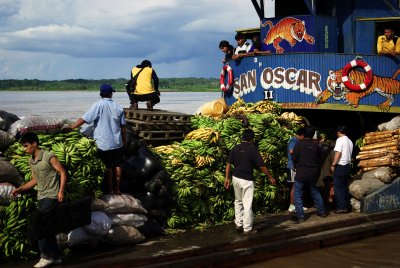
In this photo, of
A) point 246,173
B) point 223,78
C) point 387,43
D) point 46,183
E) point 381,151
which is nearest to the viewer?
point 46,183

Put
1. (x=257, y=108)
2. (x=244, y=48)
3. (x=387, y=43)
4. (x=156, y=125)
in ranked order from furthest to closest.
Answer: (x=244, y=48), (x=387, y=43), (x=257, y=108), (x=156, y=125)

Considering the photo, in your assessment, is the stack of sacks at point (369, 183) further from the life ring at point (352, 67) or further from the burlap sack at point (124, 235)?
the burlap sack at point (124, 235)

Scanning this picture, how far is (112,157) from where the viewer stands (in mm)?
9180

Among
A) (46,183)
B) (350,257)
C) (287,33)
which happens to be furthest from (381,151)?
(46,183)

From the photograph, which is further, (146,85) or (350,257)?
(146,85)

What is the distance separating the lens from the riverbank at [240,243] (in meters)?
8.22

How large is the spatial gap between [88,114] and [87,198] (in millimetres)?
1440

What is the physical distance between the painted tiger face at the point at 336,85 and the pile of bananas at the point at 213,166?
1.99 metres

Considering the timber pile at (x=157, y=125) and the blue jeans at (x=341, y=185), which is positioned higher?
the timber pile at (x=157, y=125)

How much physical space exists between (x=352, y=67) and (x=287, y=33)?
7.30 feet

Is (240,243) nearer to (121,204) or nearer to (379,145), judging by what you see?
(121,204)

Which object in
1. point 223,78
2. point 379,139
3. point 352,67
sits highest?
point 352,67

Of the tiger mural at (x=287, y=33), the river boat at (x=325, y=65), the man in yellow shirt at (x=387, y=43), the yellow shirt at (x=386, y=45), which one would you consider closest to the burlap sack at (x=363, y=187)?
the river boat at (x=325, y=65)

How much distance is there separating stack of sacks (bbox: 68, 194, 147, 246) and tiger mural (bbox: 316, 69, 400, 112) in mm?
6462
